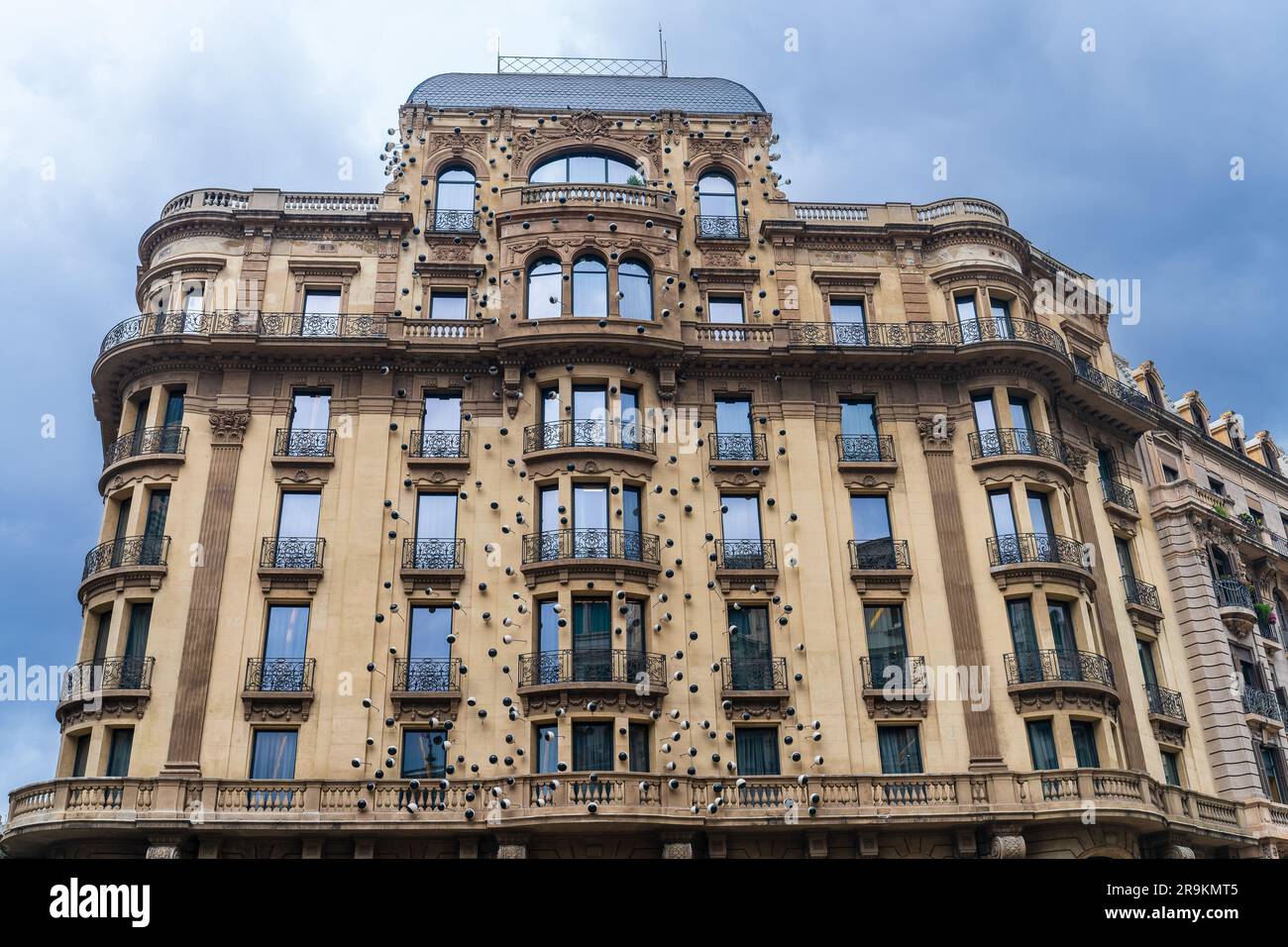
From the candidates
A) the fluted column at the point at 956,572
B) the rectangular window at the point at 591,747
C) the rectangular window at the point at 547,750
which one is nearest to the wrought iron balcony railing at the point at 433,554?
the rectangular window at the point at 547,750

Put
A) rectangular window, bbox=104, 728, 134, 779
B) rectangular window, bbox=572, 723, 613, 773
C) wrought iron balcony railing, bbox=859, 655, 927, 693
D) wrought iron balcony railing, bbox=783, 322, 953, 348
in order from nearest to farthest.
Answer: rectangular window, bbox=104, 728, 134, 779
rectangular window, bbox=572, 723, 613, 773
wrought iron balcony railing, bbox=859, 655, 927, 693
wrought iron balcony railing, bbox=783, 322, 953, 348

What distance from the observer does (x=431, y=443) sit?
34375 mm

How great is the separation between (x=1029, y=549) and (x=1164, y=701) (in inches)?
289

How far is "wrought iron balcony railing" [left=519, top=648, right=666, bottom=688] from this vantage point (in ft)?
101

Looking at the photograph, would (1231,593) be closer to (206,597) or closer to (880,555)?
(880,555)

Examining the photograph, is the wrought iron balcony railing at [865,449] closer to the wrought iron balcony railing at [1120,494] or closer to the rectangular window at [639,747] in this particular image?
the wrought iron balcony railing at [1120,494]

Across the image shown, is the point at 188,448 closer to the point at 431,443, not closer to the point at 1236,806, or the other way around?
the point at 431,443

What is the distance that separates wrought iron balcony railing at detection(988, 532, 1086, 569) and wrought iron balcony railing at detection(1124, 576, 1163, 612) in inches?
155

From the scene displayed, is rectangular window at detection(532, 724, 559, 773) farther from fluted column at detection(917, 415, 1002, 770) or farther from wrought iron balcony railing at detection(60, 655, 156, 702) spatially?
fluted column at detection(917, 415, 1002, 770)

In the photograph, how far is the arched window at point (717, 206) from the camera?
39.0 m

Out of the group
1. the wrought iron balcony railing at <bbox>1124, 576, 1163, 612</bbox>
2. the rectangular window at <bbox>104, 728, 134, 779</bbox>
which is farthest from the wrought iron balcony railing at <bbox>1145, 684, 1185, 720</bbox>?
the rectangular window at <bbox>104, 728, 134, 779</bbox>

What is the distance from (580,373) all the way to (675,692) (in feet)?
32.5

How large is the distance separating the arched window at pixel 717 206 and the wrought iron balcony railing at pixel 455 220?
757cm

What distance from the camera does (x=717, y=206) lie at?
130 feet
